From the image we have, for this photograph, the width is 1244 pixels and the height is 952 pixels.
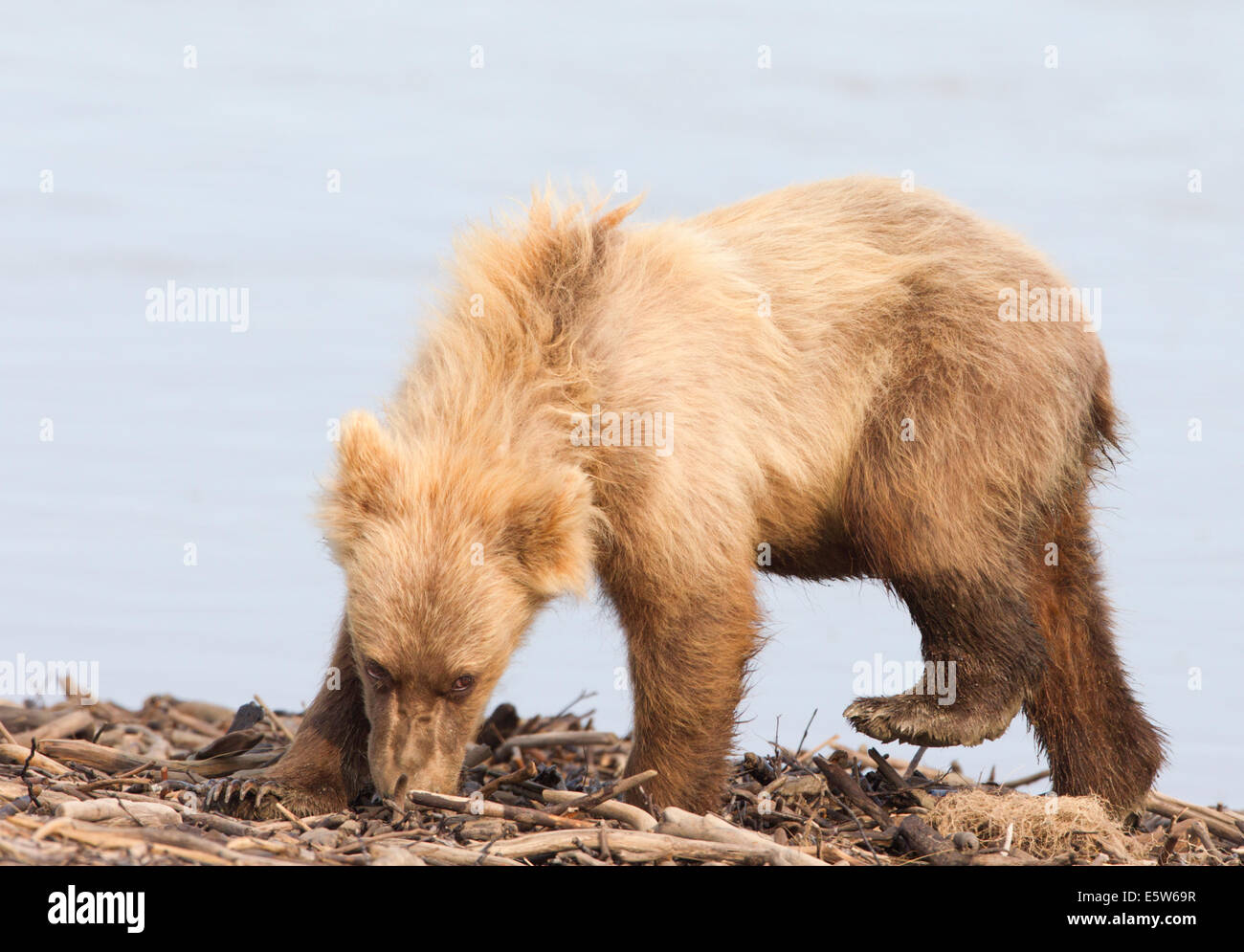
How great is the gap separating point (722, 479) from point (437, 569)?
1509mm

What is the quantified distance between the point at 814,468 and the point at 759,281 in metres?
1.04

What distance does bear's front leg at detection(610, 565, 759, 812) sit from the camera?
282 inches

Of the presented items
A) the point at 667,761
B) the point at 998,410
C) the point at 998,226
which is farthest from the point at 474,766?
the point at 998,226

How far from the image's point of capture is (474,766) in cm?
852

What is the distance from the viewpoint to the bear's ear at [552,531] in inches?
264

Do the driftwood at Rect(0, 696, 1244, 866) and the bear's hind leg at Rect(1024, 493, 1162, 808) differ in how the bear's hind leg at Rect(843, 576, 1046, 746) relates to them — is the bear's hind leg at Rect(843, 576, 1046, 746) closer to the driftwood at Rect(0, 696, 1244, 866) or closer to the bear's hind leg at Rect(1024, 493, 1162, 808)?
the driftwood at Rect(0, 696, 1244, 866)

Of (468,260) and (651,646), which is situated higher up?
(468,260)

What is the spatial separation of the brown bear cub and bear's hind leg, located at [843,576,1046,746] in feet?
0.05

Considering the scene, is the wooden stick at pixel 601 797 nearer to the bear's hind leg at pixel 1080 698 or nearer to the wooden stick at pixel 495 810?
the wooden stick at pixel 495 810

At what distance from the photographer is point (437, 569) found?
657 cm

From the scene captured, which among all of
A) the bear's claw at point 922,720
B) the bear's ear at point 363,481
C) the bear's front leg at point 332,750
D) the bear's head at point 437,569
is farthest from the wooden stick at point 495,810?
the bear's claw at point 922,720

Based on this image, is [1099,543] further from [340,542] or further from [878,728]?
[340,542]

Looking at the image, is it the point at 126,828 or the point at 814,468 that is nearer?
the point at 126,828
